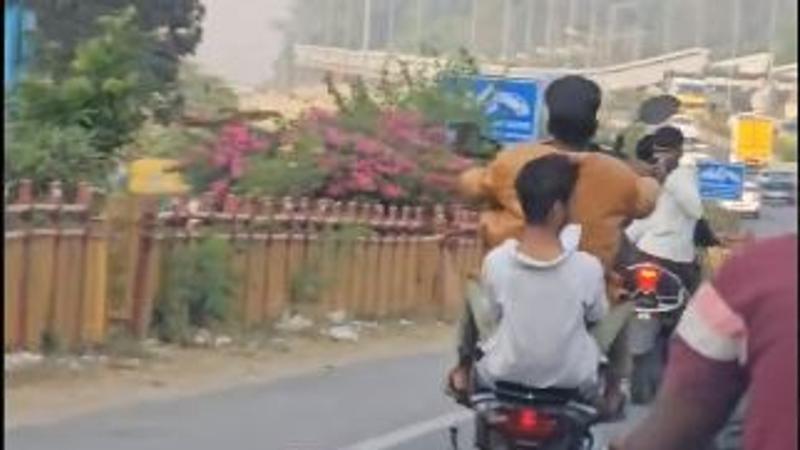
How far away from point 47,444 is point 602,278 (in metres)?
Answer: 5.74

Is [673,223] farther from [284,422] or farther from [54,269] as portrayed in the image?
[54,269]

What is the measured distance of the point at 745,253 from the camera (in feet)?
11.5

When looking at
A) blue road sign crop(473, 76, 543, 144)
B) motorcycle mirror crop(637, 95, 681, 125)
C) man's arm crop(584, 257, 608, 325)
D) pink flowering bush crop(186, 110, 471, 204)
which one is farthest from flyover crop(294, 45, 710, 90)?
man's arm crop(584, 257, 608, 325)

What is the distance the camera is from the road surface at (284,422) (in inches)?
514

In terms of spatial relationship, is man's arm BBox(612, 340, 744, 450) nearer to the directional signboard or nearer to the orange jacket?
the orange jacket

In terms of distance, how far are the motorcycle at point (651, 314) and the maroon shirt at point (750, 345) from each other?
9342mm

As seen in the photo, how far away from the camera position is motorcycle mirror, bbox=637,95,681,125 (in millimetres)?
12344

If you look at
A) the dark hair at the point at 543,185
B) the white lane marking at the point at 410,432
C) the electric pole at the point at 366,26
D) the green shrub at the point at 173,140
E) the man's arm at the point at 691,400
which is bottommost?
the white lane marking at the point at 410,432

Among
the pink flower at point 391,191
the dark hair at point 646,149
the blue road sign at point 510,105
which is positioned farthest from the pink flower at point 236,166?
the dark hair at point 646,149

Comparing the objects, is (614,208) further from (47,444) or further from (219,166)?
(219,166)

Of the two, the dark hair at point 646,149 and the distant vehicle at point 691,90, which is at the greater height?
the distant vehicle at point 691,90

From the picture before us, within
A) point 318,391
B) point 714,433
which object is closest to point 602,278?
point 714,433

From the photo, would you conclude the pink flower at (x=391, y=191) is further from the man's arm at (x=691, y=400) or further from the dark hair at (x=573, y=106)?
the man's arm at (x=691, y=400)

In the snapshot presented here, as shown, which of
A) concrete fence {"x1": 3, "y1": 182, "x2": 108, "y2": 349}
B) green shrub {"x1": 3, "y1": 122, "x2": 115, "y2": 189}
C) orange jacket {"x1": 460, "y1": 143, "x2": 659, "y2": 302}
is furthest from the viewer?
green shrub {"x1": 3, "y1": 122, "x2": 115, "y2": 189}
